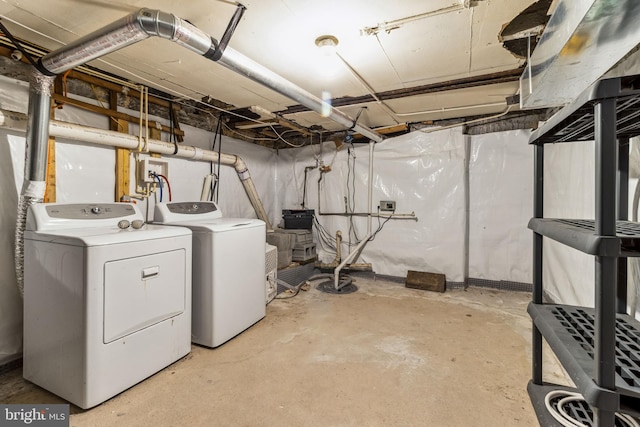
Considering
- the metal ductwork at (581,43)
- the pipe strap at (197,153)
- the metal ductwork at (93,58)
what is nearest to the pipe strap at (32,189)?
the metal ductwork at (93,58)

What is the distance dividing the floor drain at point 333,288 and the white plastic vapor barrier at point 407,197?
1.87ft

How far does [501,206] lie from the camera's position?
3549mm

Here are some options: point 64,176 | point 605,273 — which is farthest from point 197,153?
point 605,273

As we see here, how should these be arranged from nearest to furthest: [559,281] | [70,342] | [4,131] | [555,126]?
[555,126] < [70,342] < [4,131] < [559,281]

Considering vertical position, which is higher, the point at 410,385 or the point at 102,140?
the point at 102,140

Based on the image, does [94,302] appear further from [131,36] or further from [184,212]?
[131,36]

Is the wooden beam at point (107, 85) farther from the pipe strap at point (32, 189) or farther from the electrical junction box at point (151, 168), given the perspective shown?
the pipe strap at point (32, 189)

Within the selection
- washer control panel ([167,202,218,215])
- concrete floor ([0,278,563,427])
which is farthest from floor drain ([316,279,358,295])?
washer control panel ([167,202,218,215])

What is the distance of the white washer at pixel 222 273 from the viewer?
7.32 feet

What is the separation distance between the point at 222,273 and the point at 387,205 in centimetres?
249

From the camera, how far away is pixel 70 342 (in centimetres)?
162

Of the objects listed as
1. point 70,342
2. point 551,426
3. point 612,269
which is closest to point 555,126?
point 612,269

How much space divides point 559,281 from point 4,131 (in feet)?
14.1

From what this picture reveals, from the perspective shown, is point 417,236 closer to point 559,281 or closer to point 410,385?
point 559,281
